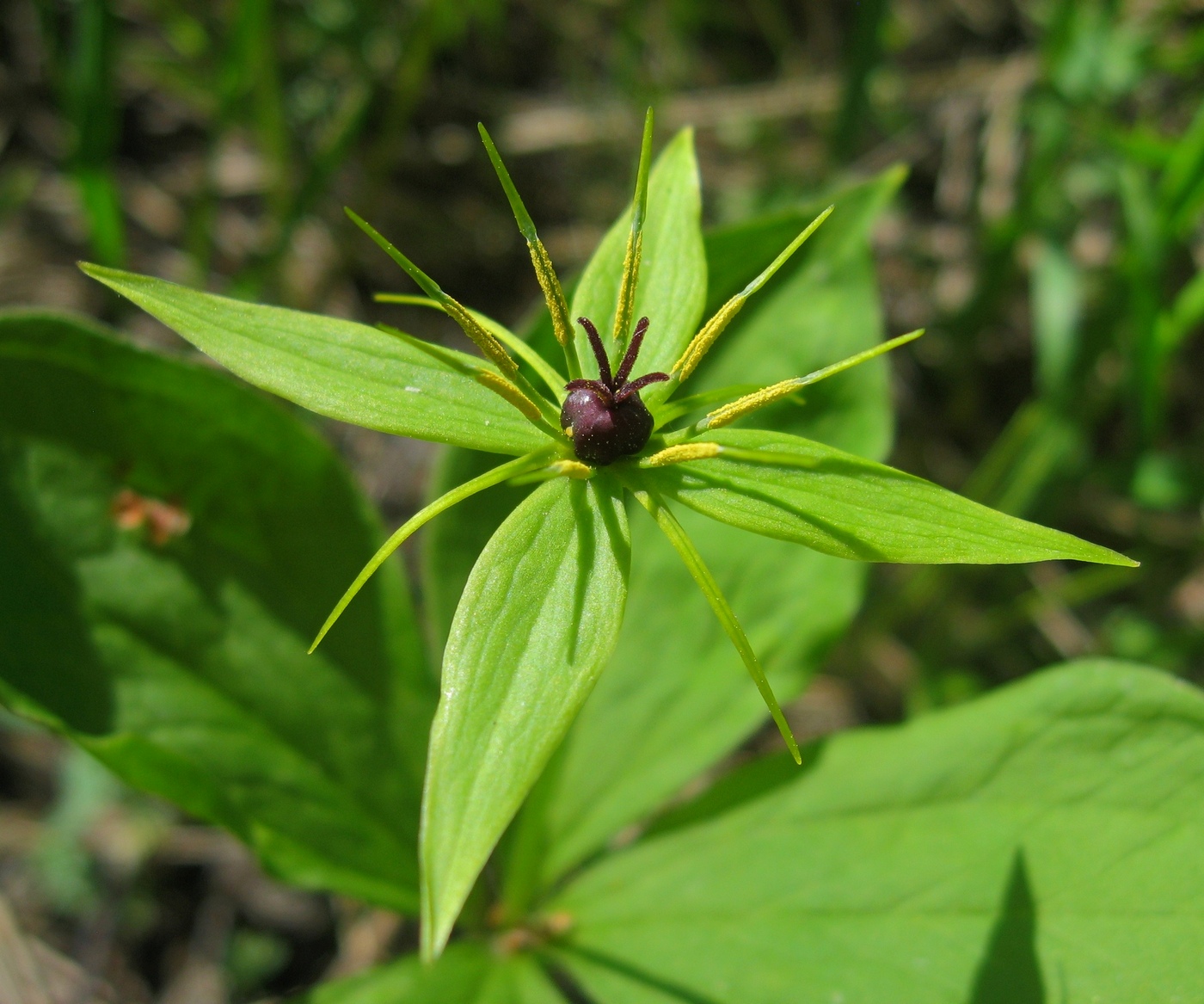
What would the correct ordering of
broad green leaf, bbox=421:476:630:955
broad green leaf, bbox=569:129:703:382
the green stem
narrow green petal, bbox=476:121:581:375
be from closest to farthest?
broad green leaf, bbox=421:476:630:955 → the green stem → narrow green petal, bbox=476:121:581:375 → broad green leaf, bbox=569:129:703:382

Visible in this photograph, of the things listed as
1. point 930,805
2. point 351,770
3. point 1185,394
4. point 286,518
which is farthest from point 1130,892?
point 1185,394

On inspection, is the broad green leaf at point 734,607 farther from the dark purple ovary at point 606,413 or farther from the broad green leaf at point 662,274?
the dark purple ovary at point 606,413

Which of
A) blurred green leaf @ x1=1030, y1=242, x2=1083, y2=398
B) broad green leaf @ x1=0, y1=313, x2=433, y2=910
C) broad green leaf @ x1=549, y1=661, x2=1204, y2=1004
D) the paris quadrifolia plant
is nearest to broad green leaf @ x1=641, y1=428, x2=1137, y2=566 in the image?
the paris quadrifolia plant

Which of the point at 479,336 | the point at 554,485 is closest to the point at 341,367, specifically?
the point at 479,336

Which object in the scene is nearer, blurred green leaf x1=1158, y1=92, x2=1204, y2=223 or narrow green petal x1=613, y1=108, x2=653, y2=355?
narrow green petal x1=613, y1=108, x2=653, y2=355

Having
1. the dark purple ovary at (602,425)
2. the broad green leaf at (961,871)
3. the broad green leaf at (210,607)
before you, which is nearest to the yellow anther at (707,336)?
the dark purple ovary at (602,425)

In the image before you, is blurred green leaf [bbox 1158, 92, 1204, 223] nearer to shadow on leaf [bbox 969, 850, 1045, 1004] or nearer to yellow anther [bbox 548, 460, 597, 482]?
shadow on leaf [bbox 969, 850, 1045, 1004]

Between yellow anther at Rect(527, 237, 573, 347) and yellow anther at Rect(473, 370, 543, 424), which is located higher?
yellow anther at Rect(527, 237, 573, 347)

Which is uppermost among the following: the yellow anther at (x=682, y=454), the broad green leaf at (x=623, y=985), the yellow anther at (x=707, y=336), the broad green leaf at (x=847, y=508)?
the yellow anther at (x=707, y=336)
